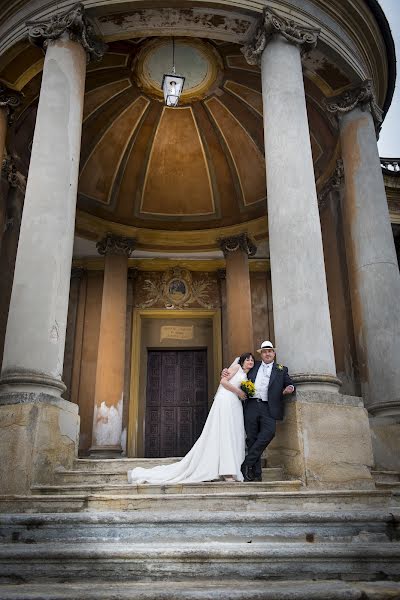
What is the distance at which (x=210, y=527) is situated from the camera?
4051mm

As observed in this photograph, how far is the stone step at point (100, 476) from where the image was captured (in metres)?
5.75

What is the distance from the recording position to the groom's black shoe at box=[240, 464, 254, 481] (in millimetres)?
5785

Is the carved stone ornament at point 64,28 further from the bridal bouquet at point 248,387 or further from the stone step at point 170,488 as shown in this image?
the stone step at point 170,488

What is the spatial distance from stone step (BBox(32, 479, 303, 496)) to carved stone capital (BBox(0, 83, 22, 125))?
21.5 feet

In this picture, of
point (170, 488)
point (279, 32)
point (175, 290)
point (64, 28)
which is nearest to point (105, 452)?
point (175, 290)

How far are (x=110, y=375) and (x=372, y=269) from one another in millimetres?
6874

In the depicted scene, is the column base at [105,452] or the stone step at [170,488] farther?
the column base at [105,452]

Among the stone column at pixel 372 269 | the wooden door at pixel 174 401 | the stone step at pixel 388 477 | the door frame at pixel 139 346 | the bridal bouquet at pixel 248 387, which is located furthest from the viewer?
the wooden door at pixel 174 401

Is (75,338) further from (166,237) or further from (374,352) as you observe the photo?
(374,352)

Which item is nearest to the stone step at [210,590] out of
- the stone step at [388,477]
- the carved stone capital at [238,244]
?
the stone step at [388,477]

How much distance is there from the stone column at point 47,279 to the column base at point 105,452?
19.0 ft

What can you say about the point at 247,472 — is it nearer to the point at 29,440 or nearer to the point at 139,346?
the point at 29,440

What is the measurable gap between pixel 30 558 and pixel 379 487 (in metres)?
3.90

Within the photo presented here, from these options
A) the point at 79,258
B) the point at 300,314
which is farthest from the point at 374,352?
the point at 79,258
